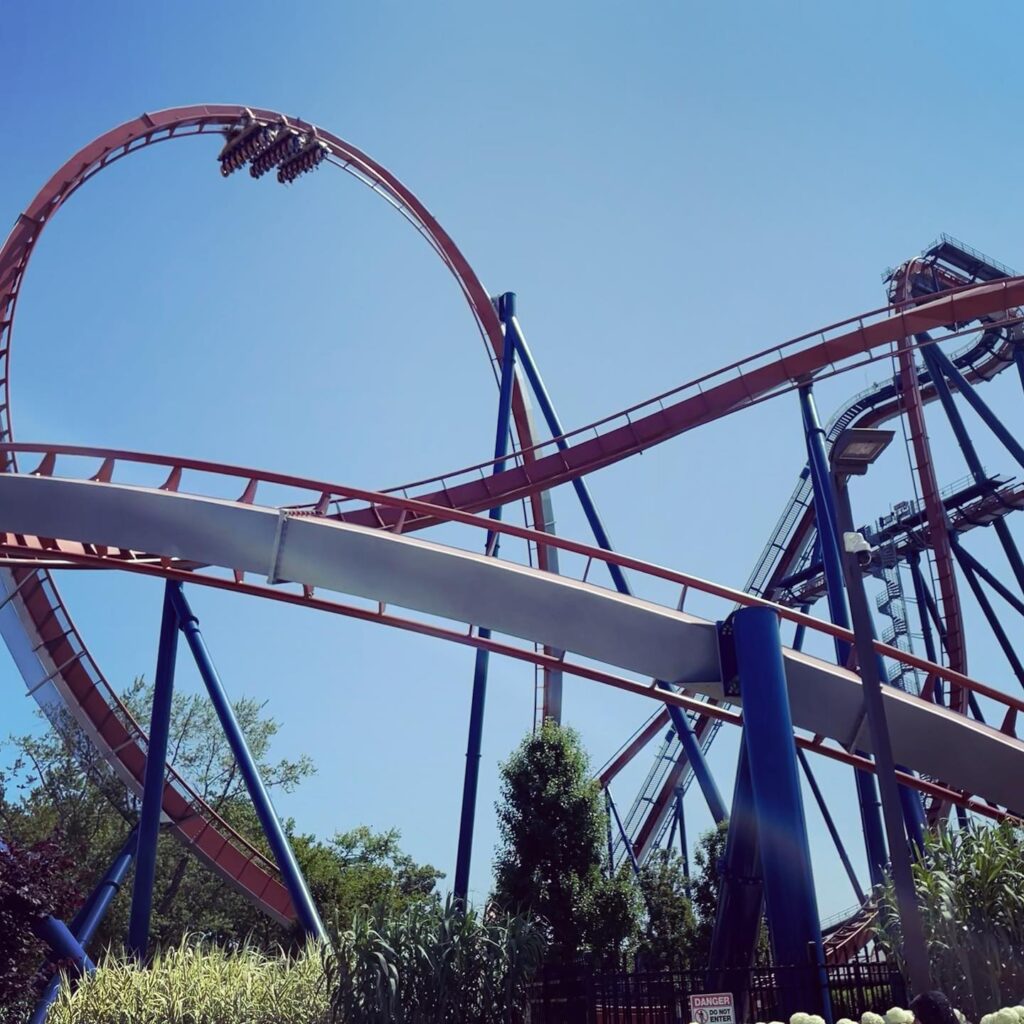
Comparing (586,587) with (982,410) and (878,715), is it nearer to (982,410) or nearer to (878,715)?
(878,715)

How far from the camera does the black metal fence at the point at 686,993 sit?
8008 millimetres

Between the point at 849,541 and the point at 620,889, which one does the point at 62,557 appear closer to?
the point at 620,889

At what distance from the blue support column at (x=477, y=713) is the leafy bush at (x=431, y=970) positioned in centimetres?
418

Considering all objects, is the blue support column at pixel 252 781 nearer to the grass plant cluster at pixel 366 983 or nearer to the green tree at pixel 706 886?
the grass plant cluster at pixel 366 983

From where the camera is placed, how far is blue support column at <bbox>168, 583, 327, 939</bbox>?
1297cm

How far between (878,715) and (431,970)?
13.4 feet

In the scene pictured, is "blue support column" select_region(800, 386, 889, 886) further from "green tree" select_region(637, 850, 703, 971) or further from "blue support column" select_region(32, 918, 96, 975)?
"blue support column" select_region(32, 918, 96, 975)

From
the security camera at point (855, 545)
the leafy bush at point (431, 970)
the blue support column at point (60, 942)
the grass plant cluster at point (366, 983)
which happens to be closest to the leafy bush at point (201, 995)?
the grass plant cluster at point (366, 983)

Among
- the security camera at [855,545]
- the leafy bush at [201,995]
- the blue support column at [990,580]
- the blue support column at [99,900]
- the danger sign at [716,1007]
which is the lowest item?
the danger sign at [716,1007]

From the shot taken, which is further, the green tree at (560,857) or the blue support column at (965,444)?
the blue support column at (965,444)

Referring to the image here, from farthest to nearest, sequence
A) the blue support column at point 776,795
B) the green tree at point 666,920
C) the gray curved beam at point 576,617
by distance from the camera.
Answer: the green tree at point 666,920 < the gray curved beam at point 576,617 < the blue support column at point 776,795

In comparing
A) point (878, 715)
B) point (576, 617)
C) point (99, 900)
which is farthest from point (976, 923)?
point (99, 900)

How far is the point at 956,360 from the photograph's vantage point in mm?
23312

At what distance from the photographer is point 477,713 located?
50.0ft
